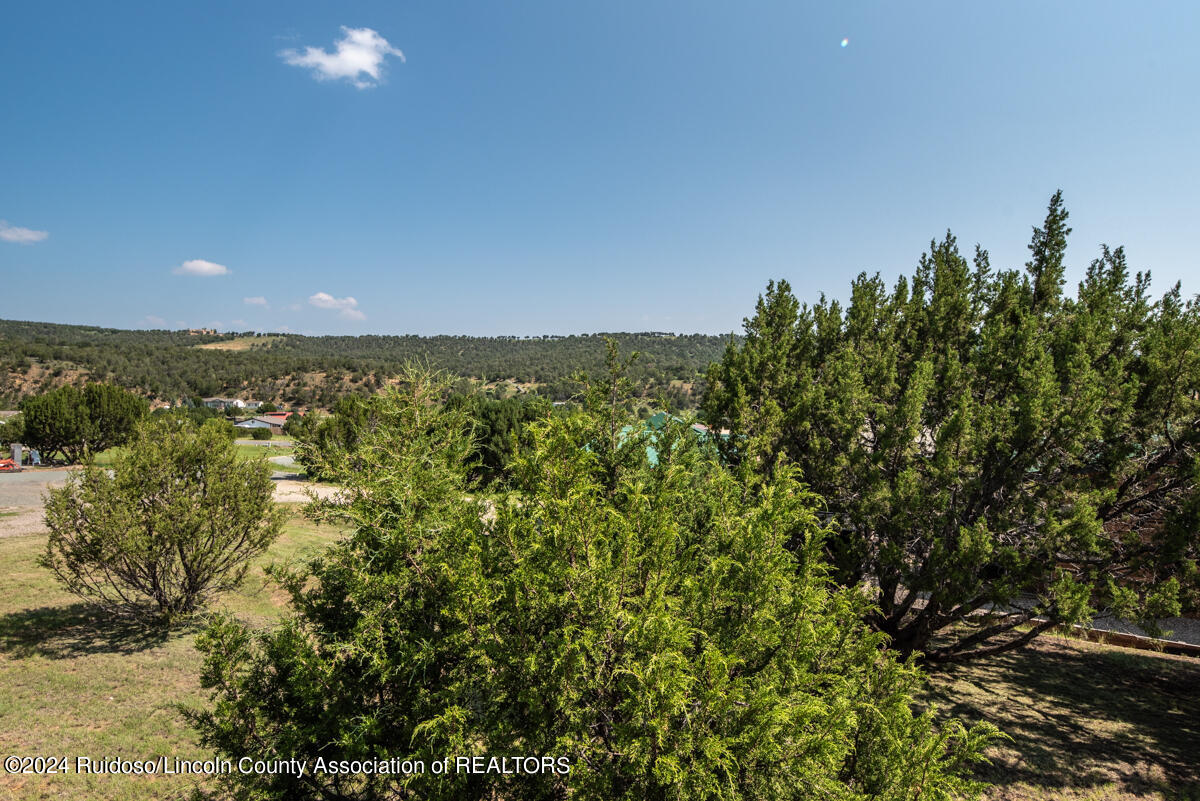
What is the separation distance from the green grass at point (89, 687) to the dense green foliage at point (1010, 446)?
24.4ft

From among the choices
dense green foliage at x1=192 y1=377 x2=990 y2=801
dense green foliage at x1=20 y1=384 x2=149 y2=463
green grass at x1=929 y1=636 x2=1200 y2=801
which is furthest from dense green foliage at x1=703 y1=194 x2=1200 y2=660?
dense green foliage at x1=20 y1=384 x2=149 y2=463

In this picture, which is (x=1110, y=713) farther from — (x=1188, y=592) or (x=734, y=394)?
(x=734, y=394)

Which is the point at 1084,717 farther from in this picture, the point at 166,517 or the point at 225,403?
the point at 225,403

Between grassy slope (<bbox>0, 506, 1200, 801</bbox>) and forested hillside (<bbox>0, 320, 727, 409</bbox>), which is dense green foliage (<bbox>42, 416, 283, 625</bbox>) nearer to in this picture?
grassy slope (<bbox>0, 506, 1200, 801</bbox>)

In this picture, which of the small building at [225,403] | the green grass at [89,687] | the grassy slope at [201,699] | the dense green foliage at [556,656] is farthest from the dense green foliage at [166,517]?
the small building at [225,403]

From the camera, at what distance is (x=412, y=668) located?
135 inches

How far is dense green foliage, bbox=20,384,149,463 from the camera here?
27656 mm

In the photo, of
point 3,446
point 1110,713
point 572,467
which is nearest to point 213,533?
point 572,467

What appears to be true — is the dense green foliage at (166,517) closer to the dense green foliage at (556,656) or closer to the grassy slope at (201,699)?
the grassy slope at (201,699)

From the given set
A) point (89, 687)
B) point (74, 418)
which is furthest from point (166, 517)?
point (74, 418)

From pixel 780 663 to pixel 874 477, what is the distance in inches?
240

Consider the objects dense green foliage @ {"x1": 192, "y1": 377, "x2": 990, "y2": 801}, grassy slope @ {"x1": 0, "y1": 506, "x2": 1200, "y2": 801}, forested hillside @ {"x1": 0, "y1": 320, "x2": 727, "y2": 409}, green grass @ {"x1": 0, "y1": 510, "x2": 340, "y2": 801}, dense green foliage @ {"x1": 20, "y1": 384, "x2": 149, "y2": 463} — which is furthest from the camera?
forested hillside @ {"x1": 0, "y1": 320, "x2": 727, "y2": 409}

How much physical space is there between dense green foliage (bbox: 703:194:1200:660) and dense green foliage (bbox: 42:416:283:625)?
8.47 m

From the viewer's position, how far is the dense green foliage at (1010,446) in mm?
7309
